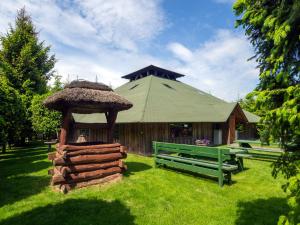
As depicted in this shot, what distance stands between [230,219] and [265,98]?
3.78 m

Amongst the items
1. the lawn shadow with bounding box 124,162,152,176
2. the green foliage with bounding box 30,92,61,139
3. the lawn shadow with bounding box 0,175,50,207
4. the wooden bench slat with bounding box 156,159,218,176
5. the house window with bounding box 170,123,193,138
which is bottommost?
the lawn shadow with bounding box 0,175,50,207

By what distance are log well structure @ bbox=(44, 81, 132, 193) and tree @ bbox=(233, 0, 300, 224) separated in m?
6.08

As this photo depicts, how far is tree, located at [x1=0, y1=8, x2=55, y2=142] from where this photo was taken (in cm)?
2405

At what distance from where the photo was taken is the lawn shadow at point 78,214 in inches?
207

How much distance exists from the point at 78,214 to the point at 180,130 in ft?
45.5

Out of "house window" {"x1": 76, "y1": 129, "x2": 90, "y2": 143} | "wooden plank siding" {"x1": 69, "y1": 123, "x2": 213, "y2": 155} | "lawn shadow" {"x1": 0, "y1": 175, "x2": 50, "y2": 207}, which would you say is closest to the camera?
"lawn shadow" {"x1": 0, "y1": 175, "x2": 50, "y2": 207}

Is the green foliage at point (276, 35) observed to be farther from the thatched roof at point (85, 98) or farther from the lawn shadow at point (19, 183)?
the lawn shadow at point (19, 183)

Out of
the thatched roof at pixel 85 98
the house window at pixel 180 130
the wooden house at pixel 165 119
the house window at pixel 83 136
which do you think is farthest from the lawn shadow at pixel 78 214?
the house window at pixel 83 136

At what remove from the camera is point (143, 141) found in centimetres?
1566

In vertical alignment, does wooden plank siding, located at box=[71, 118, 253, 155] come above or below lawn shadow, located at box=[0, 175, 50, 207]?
above

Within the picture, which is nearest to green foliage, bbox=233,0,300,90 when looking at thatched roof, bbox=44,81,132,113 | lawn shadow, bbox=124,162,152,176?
thatched roof, bbox=44,81,132,113

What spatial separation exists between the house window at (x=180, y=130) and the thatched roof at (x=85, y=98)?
9.27m

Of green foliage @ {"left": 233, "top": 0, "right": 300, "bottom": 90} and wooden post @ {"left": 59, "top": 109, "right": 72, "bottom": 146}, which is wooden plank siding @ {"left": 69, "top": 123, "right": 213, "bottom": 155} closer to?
wooden post @ {"left": 59, "top": 109, "right": 72, "bottom": 146}

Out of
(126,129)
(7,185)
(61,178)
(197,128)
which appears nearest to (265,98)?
(61,178)
